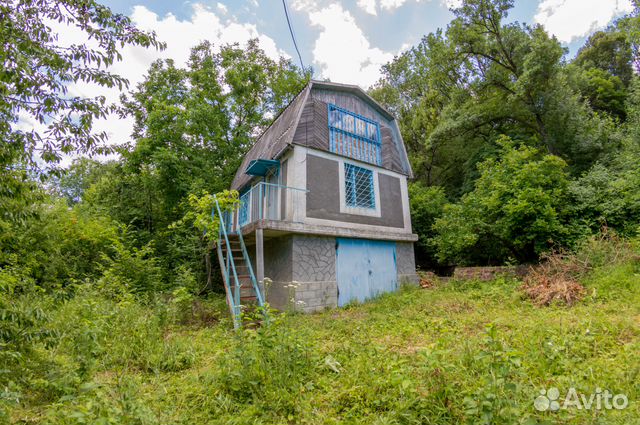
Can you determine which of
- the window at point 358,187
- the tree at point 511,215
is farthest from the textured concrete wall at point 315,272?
the tree at point 511,215

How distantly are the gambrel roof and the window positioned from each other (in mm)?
958

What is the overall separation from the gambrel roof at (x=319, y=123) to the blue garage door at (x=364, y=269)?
2.87m

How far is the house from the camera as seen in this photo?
7109 mm

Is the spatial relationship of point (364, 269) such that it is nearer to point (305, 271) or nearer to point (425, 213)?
point (305, 271)

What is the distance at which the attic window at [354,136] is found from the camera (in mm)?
8750

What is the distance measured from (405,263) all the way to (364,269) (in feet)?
6.39

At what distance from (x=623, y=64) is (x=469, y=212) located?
21.6 meters

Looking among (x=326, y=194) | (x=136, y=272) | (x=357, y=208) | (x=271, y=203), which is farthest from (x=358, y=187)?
(x=136, y=272)

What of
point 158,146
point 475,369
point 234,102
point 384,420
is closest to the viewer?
point 384,420

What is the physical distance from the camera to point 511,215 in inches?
339

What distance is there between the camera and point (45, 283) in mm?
7754

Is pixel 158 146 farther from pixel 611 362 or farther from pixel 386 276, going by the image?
pixel 611 362

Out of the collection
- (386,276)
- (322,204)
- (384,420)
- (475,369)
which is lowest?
(384,420)

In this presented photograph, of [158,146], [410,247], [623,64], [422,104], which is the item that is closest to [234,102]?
[158,146]
